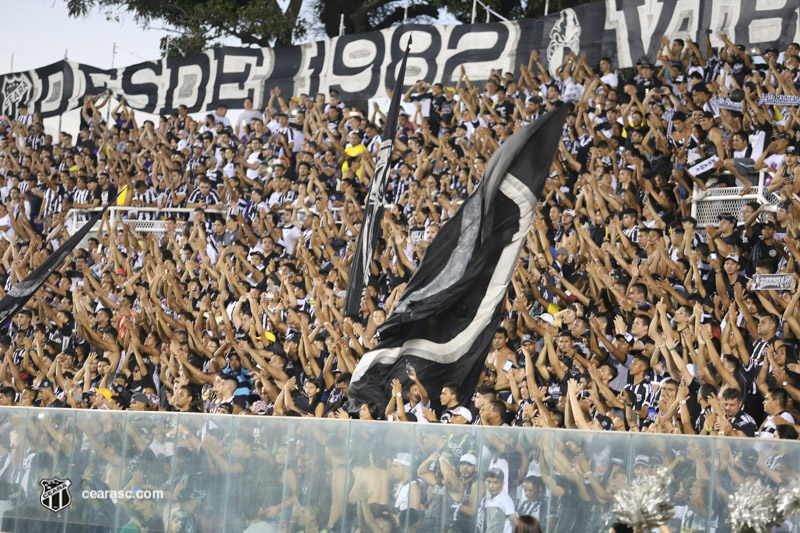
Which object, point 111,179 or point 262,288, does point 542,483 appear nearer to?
point 262,288

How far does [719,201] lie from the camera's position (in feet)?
40.2

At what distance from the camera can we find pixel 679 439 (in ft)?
20.1

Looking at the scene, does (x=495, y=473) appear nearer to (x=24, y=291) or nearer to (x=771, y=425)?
(x=771, y=425)

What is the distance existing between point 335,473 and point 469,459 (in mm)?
1082

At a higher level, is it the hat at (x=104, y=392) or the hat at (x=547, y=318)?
the hat at (x=547, y=318)

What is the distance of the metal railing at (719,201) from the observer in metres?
11.9

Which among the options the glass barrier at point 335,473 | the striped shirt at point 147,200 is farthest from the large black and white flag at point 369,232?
the striped shirt at point 147,200

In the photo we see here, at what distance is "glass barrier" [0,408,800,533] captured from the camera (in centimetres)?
612

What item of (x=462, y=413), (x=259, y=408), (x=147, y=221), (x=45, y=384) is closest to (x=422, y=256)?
(x=259, y=408)

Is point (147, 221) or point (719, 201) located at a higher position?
point (719, 201)

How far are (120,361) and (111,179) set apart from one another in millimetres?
6057

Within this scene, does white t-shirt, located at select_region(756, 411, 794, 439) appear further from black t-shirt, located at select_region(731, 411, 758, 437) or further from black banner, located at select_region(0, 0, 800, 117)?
black banner, located at select_region(0, 0, 800, 117)

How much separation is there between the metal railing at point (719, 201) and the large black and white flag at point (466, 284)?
329 cm

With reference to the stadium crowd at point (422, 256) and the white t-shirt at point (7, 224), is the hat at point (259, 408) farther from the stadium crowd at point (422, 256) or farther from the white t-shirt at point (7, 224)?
the white t-shirt at point (7, 224)
